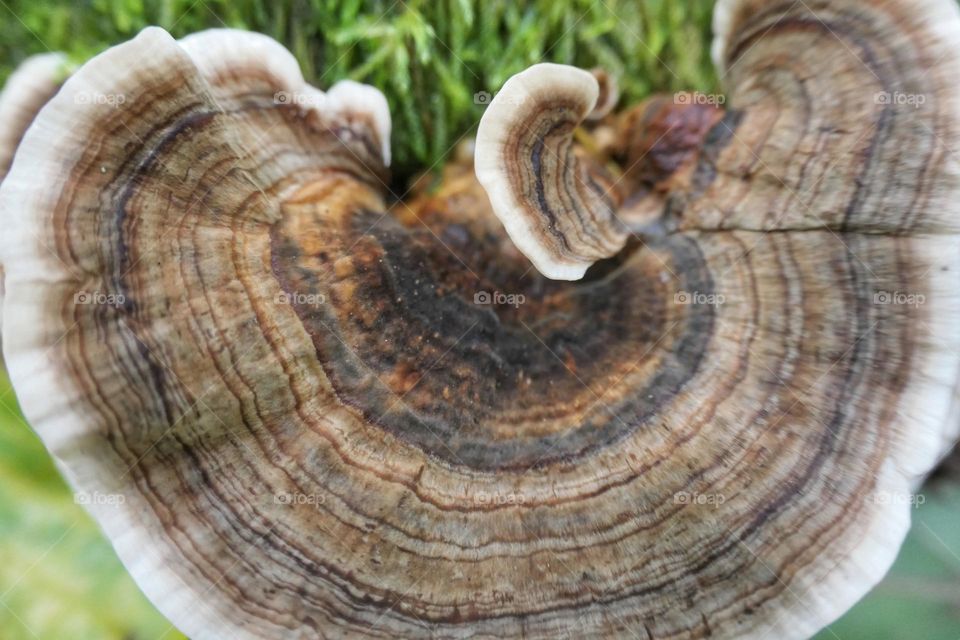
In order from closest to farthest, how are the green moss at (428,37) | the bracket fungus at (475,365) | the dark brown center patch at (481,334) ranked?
1. the bracket fungus at (475,365)
2. the dark brown center patch at (481,334)
3. the green moss at (428,37)

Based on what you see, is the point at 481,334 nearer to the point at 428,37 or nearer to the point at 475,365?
the point at 475,365

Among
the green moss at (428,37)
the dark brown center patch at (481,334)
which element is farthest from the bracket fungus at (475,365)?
the green moss at (428,37)

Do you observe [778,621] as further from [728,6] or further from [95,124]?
[95,124]

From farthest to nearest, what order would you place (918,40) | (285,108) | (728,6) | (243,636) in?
(728,6) < (285,108) < (918,40) < (243,636)

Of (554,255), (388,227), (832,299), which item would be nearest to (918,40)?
(832,299)

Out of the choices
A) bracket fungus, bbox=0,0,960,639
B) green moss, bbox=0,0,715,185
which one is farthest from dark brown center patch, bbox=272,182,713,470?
green moss, bbox=0,0,715,185

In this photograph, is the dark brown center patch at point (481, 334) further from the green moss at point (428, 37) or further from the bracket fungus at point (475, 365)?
the green moss at point (428, 37)

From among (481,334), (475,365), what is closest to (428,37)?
(481,334)
